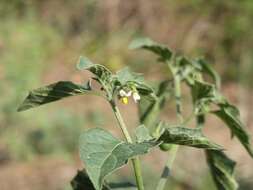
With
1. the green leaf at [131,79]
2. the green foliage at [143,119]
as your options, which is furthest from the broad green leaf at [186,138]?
the green leaf at [131,79]

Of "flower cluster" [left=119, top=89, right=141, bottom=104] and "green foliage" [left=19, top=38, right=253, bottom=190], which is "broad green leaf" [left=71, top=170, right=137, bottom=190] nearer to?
"green foliage" [left=19, top=38, right=253, bottom=190]

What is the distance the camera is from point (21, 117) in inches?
227

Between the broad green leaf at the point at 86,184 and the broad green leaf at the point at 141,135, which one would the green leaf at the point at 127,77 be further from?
the broad green leaf at the point at 86,184

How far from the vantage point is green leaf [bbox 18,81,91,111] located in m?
1.13

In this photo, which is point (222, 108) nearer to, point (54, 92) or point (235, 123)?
point (235, 123)

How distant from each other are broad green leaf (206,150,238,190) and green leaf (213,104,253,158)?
0.11m

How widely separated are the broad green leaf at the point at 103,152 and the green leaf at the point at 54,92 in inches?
2.8

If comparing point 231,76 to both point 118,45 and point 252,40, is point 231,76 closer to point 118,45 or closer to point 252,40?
point 252,40

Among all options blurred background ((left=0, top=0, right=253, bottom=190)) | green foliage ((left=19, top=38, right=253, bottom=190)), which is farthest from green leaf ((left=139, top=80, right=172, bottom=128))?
blurred background ((left=0, top=0, right=253, bottom=190))

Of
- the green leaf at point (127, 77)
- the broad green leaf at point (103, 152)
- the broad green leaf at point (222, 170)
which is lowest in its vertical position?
the broad green leaf at point (222, 170)

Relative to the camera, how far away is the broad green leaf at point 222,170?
55.8 inches

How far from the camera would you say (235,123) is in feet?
4.33

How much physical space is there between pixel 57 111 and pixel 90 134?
196 inches

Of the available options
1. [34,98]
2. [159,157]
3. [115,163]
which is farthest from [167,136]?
[159,157]
